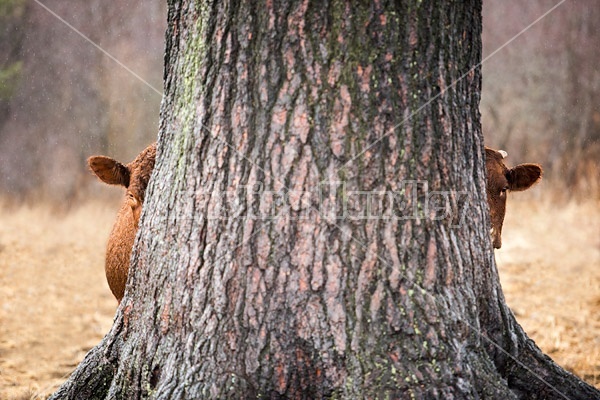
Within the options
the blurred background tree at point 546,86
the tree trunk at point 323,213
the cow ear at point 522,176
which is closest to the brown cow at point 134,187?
the cow ear at point 522,176

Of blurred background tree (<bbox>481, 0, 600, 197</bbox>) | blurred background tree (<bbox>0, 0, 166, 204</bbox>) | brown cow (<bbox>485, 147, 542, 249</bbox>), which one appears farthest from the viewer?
blurred background tree (<bbox>0, 0, 166, 204</bbox>)

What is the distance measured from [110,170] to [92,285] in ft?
11.8

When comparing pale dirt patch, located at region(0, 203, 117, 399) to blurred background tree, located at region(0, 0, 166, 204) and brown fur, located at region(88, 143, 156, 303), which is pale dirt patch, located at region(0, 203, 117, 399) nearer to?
blurred background tree, located at region(0, 0, 166, 204)

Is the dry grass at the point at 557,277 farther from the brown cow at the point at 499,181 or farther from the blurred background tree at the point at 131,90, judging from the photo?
the brown cow at the point at 499,181

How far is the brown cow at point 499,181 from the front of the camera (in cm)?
392

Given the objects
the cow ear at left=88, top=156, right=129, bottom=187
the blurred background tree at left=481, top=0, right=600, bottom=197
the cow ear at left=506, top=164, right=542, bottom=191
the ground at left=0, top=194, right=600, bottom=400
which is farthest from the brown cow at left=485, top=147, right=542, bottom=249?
the blurred background tree at left=481, top=0, right=600, bottom=197

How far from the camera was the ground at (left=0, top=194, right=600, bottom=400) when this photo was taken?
4902 mm

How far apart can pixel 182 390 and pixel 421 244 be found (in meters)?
1.05

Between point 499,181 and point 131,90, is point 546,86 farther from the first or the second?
point 131,90

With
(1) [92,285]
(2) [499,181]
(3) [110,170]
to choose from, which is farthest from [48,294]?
(2) [499,181]

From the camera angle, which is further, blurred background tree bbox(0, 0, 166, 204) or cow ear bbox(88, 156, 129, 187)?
blurred background tree bbox(0, 0, 166, 204)

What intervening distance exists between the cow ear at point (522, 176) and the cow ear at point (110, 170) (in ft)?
7.86

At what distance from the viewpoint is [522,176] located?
161 inches

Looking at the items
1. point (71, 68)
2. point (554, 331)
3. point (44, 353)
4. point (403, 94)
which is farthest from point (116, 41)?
point (403, 94)
